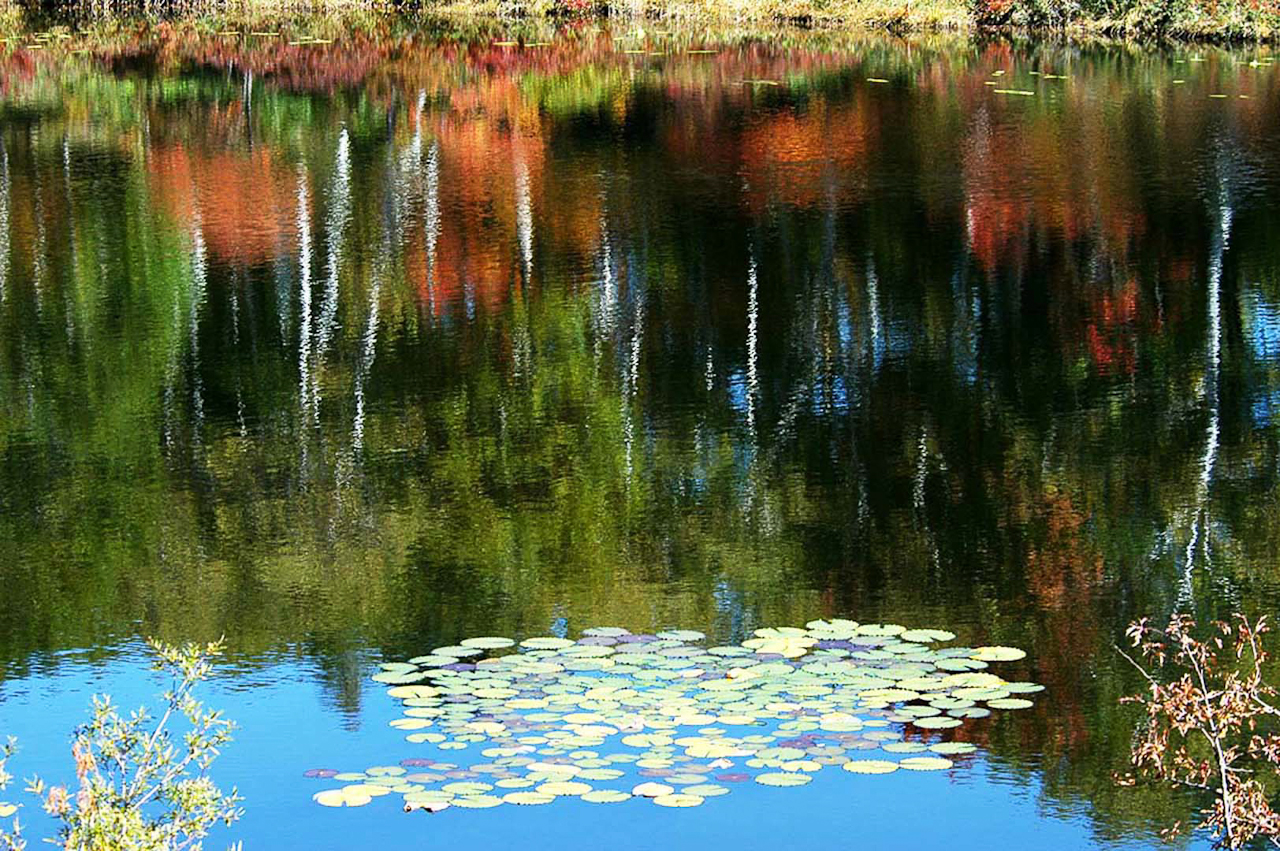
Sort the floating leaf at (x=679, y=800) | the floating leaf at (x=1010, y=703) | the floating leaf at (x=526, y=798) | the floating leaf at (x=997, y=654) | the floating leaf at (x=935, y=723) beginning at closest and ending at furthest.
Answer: the floating leaf at (x=526, y=798)
the floating leaf at (x=679, y=800)
the floating leaf at (x=935, y=723)
the floating leaf at (x=1010, y=703)
the floating leaf at (x=997, y=654)

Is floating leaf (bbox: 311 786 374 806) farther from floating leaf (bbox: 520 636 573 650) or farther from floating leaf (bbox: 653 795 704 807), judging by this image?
floating leaf (bbox: 520 636 573 650)

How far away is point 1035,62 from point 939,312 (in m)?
26.1

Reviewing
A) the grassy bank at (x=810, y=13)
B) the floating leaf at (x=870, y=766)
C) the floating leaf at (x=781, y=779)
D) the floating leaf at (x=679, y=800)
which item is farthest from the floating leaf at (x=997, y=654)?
the grassy bank at (x=810, y=13)

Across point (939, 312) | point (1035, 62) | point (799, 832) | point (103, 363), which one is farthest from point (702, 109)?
point (799, 832)

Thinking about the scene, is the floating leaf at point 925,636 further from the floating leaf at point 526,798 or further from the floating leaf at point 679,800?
the floating leaf at point 526,798

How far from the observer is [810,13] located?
183 feet

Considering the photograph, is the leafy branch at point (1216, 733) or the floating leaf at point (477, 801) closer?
the leafy branch at point (1216, 733)

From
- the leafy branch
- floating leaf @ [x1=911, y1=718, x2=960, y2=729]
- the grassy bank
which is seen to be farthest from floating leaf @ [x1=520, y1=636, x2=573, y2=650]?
the grassy bank

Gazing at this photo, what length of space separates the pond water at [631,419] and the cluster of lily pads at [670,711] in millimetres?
150

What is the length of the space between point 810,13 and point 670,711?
48.2 meters

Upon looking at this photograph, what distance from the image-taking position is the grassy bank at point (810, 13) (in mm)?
50969

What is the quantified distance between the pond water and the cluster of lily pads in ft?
0.49

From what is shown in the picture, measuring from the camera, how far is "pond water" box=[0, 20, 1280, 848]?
403 inches

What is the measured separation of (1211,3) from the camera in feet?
167
